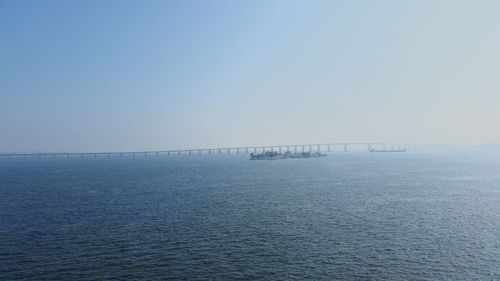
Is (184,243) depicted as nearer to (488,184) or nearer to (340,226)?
(340,226)

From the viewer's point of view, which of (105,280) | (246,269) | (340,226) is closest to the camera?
(105,280)

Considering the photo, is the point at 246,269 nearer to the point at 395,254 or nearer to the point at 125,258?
the point at 125,258

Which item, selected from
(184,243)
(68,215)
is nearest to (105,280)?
(184,243)

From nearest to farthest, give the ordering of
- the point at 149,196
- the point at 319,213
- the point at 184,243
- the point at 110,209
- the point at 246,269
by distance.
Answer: the point at 246,269 → the point at 184,243 → the point at 319,213 → the point at 110,209 → the point at 149,196

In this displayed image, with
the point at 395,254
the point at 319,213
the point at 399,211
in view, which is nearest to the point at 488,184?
the point at 399,211

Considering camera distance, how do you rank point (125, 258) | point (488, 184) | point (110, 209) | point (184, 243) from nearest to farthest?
point (125, 258) < point (184, 243) < point (110, 209) < point (488, 184)

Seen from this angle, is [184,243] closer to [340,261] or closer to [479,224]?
[340,261]

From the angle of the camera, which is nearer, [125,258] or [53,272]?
[53,272]

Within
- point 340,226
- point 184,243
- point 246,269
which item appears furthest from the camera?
point 340,226

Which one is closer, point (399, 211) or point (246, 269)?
point (246, 269)
